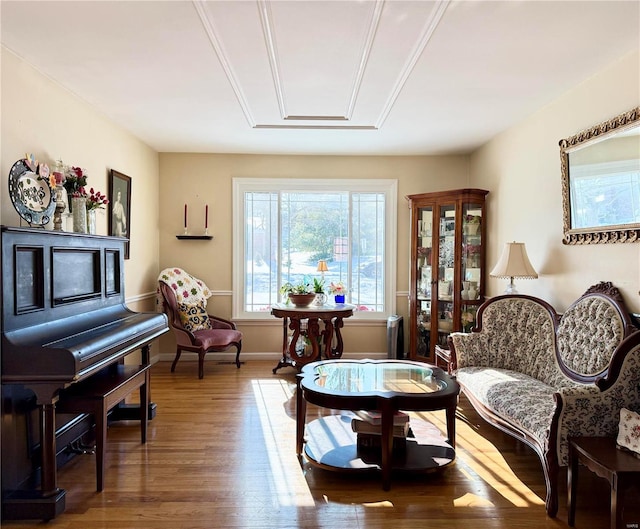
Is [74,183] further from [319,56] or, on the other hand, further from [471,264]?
[471,264]

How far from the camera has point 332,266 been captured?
566cm

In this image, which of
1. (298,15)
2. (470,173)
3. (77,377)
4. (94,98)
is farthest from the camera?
(470,173)

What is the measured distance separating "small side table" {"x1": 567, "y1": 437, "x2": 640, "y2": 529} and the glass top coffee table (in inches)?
25.9

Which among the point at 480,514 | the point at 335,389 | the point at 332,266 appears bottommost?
the point at 480,514

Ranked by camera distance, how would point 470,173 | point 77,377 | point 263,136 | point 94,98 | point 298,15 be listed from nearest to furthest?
1. point 77,377
2. point 298,15
3. point 94,98
4. point 263,136
5. point 470,173

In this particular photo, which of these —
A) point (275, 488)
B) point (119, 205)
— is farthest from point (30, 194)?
point (275, 488)

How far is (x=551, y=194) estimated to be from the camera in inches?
146

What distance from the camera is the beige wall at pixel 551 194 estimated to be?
2873 mm

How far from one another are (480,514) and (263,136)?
379cm

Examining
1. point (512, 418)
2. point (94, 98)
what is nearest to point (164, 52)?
point (94, 98)

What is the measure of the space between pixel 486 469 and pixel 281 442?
52.1 inches

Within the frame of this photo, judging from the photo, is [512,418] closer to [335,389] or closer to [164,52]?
[335,389]

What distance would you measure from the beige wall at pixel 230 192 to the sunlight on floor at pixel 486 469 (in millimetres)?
2427

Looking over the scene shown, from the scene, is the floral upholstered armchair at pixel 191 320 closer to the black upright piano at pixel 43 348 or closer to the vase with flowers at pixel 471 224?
the black upright piano at pixel 43 348
